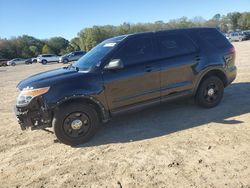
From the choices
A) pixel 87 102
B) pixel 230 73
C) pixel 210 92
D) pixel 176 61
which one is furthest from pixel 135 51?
pixel 230 73

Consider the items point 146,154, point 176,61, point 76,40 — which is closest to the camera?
point 146,154

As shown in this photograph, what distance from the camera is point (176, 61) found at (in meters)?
6.20

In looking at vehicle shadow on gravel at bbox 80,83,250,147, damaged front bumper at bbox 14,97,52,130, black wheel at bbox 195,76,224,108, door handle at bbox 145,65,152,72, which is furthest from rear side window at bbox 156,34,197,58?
damaged front bumper at bbox 14,97,52,130

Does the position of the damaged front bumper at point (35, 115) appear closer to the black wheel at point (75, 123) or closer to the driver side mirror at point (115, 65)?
the black wheel at point (75, 123)

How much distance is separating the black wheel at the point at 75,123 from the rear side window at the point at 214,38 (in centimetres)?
332

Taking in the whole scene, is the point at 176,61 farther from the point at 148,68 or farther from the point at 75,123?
the point at 75,123

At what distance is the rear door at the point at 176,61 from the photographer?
610 centimetres

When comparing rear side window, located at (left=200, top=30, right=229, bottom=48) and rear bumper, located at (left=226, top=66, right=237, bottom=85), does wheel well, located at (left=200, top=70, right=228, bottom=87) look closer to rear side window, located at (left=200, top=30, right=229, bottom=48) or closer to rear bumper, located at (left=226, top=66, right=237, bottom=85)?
rear bumper, located at (left=226, top=66, right=237, bottom=85)

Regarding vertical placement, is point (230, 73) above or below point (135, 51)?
below

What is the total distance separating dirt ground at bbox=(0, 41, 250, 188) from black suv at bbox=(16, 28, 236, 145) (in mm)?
452

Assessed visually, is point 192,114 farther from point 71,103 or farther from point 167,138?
point 71,103

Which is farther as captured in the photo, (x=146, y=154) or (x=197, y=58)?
(x=197, y=58)

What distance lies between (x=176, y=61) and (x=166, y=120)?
1286 millimetres

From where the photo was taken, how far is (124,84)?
5602 millimetres
